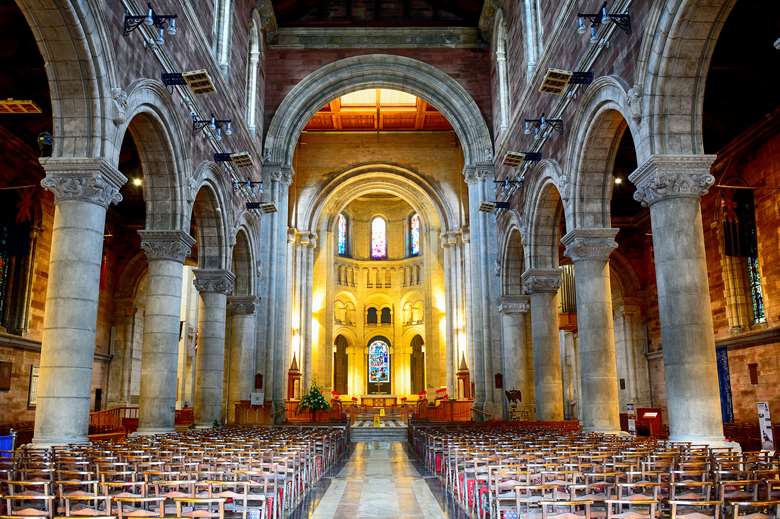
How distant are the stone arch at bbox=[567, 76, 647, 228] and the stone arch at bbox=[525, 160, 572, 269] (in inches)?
129

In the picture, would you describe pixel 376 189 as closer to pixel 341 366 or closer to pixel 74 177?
pixel 341 366

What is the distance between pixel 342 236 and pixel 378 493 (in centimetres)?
3764

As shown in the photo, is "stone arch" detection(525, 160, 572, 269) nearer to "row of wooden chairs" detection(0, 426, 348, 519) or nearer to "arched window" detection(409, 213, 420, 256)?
"row of wooden chairs" detection(0, 426, 348, 519)

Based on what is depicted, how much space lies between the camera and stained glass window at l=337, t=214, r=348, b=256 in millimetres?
47594

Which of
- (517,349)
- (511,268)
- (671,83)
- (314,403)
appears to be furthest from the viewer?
(314,403)

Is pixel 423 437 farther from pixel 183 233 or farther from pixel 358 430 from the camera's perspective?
pixel 358 430

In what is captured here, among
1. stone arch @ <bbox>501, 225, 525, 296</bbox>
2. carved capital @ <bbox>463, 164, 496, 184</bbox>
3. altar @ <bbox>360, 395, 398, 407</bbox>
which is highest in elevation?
carved capital @ <bbox>463, 164, 496, 184</bbox>

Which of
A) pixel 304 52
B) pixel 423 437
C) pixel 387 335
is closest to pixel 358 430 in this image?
pixel 423 437

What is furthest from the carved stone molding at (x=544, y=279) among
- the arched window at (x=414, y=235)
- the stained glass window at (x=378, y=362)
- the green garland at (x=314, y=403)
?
the stained glass window at (x=378, y=362)

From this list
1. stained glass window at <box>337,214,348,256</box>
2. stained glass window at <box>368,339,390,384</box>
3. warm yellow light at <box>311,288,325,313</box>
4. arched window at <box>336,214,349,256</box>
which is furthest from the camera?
stained glass window at <box>368,339,390,384</box>

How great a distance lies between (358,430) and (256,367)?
5004mm

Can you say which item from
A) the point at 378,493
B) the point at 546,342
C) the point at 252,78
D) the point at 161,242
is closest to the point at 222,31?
the point at 252,78

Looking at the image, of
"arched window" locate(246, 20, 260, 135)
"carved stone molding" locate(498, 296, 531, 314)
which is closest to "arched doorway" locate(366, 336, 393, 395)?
"carved stone molding" locate(498, 296, 531, 314)

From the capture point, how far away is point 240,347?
2353cm
